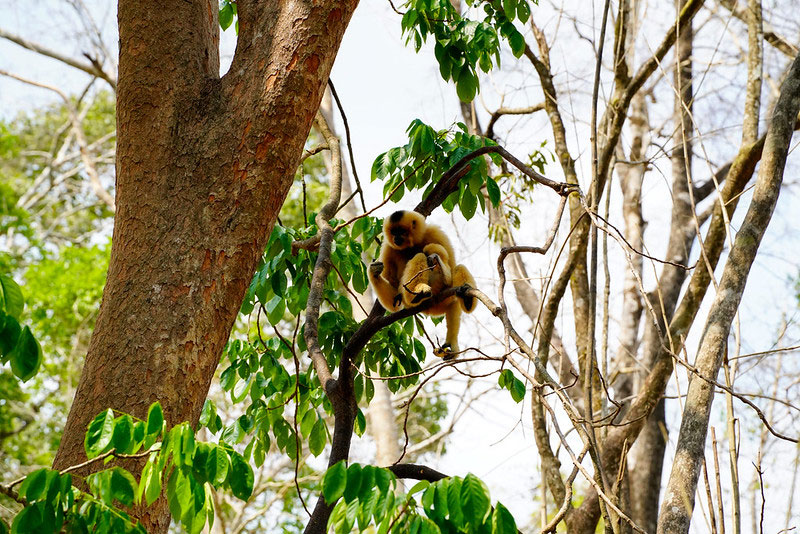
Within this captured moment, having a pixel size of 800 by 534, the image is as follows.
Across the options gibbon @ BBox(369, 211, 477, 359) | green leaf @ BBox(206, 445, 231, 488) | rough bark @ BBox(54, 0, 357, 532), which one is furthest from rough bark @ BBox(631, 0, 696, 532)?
green leaf @ BBox(206, 445, 231, 488)

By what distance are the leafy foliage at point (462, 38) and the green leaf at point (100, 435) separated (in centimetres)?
280

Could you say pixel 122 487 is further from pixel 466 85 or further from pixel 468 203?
pixel 466 85

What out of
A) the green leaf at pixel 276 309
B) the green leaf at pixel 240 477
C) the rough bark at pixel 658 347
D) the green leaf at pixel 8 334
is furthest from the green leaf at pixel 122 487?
the rough bark at pixel 658 347

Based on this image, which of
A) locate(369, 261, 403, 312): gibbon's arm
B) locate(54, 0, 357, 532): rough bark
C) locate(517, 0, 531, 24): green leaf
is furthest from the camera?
locate(369, 261, 403, 312): gibbon's arm

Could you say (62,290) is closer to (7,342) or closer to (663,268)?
(663,268)

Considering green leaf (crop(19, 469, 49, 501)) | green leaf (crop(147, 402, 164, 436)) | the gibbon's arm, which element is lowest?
green leaf (crop(19, 469, 49, 501))

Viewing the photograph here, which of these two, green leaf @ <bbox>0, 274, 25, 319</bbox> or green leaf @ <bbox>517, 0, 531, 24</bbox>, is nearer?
green leaf @ <bbox>0, 274, 25, 319</bbox>

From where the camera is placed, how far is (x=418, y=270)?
14.5 feet

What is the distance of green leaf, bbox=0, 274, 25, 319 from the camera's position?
1.77 m

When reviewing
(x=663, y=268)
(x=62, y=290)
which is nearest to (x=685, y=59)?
(x=663, y=268)

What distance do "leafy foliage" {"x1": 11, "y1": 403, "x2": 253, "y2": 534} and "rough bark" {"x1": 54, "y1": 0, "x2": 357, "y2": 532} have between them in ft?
1.56

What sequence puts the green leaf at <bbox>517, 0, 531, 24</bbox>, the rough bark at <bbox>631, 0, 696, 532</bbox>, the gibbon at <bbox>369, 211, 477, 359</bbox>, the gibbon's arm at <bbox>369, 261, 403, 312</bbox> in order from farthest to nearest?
the rough bark at <bbox>631, 0, 696, 532</bbox>
the gibbon's arm at <bbox>369, 261, 403, 312</bbox>
the gibbon at <bbox>369, 211, 477, 359</bbox>
the green leaf at <bbox>517, 0, 531, 24</bbox>

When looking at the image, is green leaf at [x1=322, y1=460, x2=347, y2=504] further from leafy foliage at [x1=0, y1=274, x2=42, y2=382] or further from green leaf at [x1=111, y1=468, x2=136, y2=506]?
leafy foliage at [x1=0, y1=274, x2=42, y2=382]

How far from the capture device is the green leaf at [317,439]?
4.08 metres
